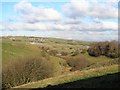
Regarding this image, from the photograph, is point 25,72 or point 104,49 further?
point 104,49

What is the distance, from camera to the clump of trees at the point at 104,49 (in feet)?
308

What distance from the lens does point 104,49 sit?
4087 inches

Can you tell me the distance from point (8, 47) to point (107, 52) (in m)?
35.2

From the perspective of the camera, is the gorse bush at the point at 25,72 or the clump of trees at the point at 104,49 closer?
the gorse bush at the point at 25,72

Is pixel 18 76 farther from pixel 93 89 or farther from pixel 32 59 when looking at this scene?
pixel 93 89

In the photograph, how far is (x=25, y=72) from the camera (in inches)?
1991

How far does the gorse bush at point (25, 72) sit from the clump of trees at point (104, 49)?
132ft

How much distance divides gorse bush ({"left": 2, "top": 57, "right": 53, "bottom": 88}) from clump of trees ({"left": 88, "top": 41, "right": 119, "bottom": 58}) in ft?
132

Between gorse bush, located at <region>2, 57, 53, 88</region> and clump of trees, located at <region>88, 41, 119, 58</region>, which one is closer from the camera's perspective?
gorse bush, located at <region>2, 57, 53, 88</region>

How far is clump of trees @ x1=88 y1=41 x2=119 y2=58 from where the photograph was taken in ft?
308

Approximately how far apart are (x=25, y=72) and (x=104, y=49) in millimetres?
57486

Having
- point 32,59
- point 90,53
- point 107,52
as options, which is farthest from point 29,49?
point 32,59

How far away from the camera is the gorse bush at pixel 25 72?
47.7 metres

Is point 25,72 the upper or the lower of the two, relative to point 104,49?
lower
